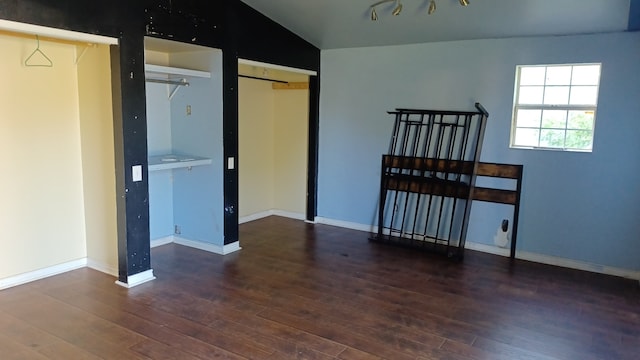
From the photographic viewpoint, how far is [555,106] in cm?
468

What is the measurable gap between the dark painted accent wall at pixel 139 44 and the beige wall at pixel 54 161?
0.22m

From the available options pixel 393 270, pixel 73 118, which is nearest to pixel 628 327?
pixel 393 270

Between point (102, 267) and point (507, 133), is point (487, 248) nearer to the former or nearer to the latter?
point (507, 133)

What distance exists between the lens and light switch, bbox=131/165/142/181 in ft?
12.8

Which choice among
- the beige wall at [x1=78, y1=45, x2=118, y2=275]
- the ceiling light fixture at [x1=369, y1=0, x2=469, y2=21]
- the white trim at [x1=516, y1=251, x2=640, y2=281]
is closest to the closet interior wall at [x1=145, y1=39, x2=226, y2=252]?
the beige wall at [x1=78, y1=45, x2=118, y2=275]

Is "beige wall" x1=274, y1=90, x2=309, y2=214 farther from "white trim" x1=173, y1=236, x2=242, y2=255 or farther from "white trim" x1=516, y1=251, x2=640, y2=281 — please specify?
"white trim" x1=516, y1=251, x2=640, y2=281

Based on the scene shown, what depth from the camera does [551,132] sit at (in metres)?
4.74

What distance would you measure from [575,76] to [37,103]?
5030mm

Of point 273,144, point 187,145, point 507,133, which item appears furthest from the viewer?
point 273,144

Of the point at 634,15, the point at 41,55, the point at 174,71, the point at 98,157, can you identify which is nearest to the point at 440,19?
the point at 634,15

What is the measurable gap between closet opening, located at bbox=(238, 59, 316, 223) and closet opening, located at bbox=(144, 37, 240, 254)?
3.73 ft

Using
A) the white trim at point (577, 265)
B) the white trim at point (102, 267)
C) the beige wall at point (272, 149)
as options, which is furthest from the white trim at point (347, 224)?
the white trim at point (102, 267)

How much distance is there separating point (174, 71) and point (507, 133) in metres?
3.46

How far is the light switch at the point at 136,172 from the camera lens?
3890mm
